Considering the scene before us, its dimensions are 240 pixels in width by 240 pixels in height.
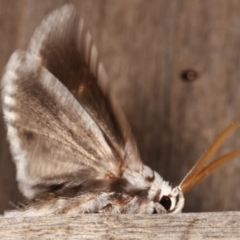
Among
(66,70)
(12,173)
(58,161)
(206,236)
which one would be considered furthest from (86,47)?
(206,236)

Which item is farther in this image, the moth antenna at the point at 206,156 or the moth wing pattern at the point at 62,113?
the moth wing pattern at the point at 62,113

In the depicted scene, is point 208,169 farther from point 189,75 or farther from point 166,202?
point 189,75

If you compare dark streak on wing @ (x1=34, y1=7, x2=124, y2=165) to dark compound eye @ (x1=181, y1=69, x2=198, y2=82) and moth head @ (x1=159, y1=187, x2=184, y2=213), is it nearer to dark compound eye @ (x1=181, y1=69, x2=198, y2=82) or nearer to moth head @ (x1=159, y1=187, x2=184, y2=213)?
moth head @ (x1=159, y1=187, x2=184, y2=213)

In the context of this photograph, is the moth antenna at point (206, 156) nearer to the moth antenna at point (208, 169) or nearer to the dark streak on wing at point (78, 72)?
the moth antenna at point (208, 169)

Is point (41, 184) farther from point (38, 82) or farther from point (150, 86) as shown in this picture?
point (150, 86)

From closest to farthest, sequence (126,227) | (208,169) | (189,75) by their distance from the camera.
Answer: (126,227), (208,169), (189,75)

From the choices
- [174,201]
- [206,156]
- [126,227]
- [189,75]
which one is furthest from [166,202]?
[189,75]

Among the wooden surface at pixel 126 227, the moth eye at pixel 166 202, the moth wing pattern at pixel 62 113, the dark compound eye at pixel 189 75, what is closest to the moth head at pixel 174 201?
the moth eye at pixel 166 202

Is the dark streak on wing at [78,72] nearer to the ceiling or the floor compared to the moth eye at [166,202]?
nearer to the ceiling

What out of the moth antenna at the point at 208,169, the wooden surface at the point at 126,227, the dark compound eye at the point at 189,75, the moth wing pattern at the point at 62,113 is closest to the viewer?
the wooden surface at the point at 126,227

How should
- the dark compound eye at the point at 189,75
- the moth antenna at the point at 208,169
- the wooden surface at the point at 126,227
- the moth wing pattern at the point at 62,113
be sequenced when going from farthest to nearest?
the dark compound eye at the point at 189,75 < the moth wing pattern at the point at 62,113 < the moth antenna at the point at 208,169 < the wooden surface at the point at 126,227
